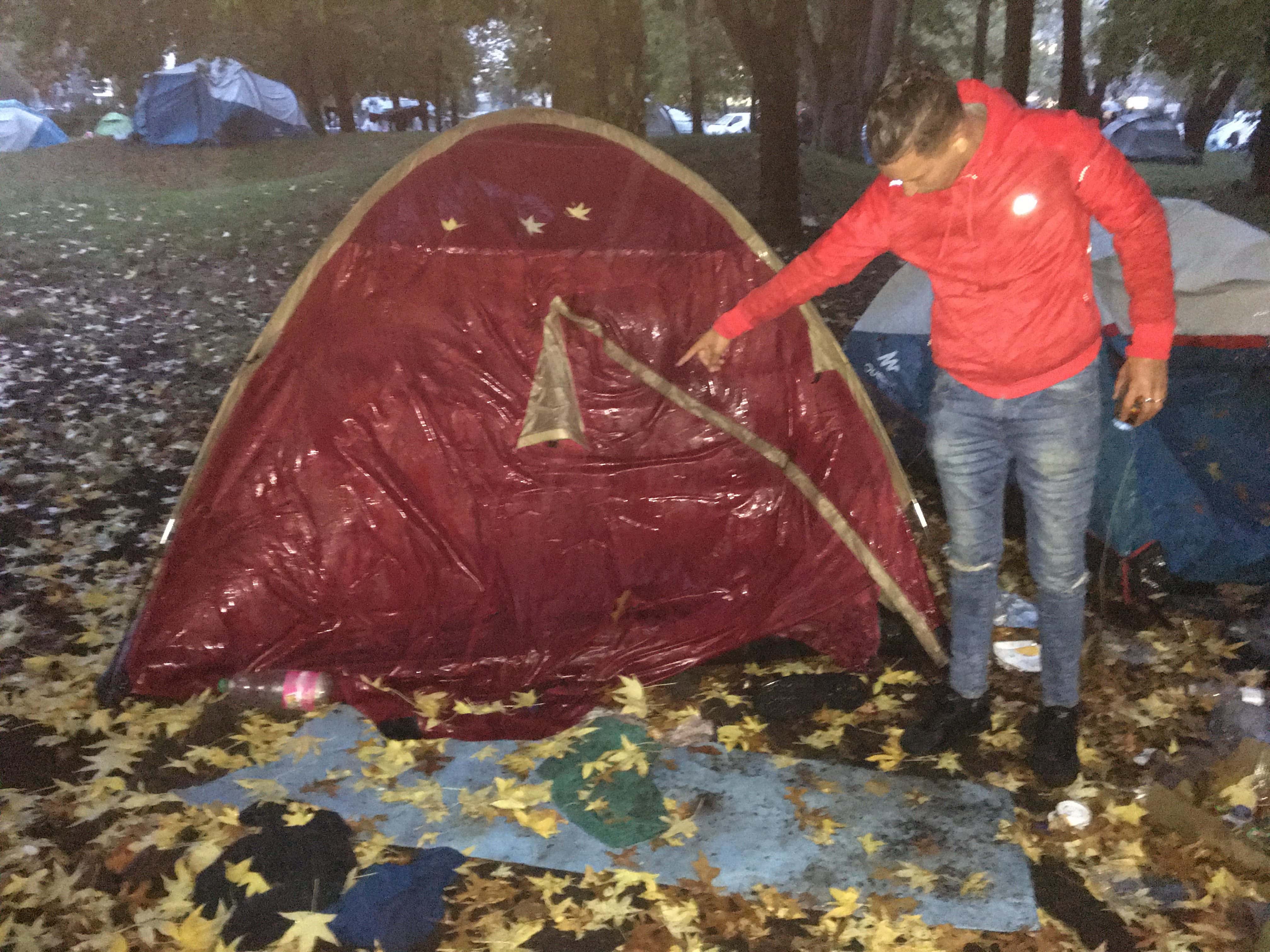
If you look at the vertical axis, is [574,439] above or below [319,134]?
below

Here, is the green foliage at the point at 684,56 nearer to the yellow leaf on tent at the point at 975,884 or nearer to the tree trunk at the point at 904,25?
the tree trunk at the point at 904,25

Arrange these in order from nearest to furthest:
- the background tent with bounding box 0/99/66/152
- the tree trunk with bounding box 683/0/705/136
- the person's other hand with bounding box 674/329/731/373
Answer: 1. the person's other hand with bounding box 674/329/731/373
2. the tree trunk with bounding box 683/0/705/136
3. the background tent with bounding box 0/99/66/152

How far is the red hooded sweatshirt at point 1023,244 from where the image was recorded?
2.53 m

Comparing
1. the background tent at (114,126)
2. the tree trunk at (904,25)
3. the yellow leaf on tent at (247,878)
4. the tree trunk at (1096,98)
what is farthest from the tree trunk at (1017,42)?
the background tent at (114,126)

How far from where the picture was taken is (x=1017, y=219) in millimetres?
2570

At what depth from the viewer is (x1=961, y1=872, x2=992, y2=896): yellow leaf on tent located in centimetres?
286

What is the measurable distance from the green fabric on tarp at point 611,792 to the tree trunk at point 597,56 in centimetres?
383

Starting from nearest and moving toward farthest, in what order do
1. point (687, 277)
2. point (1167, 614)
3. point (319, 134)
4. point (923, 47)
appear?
point (687, 277) → point (1167, 614) → point (319, 134) → point (923, 47)

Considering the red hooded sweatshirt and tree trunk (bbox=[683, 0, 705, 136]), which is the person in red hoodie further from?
tree trunk (bbox=[683, 0, 705, 136])

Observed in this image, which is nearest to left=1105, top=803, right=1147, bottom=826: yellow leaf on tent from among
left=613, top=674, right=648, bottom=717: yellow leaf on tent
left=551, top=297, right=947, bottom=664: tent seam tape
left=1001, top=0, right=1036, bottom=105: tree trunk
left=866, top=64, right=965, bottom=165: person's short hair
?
left=551, top=297, right=947, bottom=664: tent seam tape

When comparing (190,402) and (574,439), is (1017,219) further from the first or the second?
(190,402)

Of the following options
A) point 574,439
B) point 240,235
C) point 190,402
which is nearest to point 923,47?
point 240,235

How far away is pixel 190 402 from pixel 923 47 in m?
25.7

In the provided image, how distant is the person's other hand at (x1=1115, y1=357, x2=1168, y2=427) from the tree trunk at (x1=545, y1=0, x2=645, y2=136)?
3896mm
